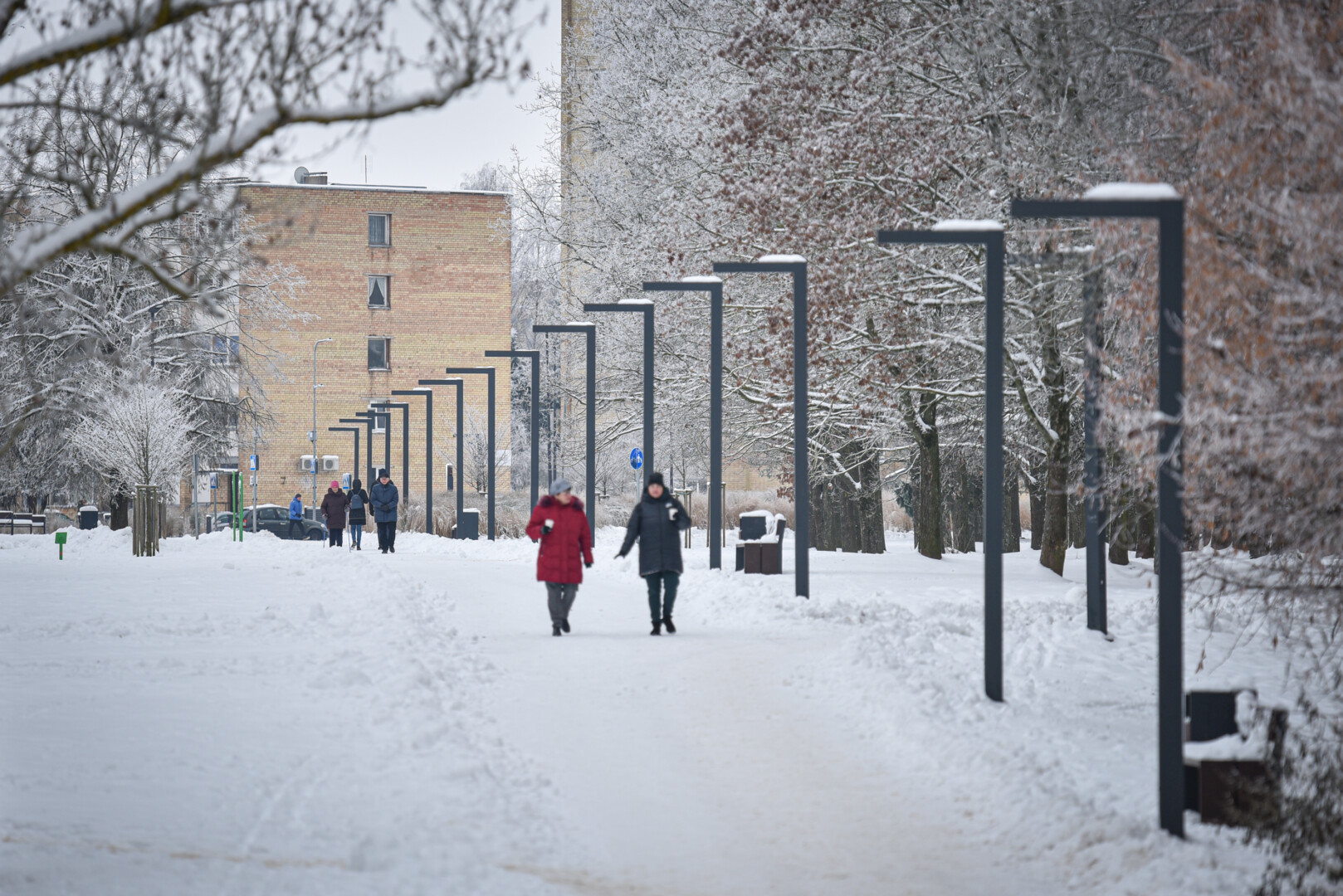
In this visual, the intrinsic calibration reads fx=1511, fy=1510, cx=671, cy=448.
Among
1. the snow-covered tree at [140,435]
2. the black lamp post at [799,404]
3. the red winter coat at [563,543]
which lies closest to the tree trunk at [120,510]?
the snow-covered tree at [140,435]

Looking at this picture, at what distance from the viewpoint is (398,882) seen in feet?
21.0

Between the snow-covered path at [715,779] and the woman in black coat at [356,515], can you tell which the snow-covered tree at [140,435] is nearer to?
the woman in black coat at [356,515]

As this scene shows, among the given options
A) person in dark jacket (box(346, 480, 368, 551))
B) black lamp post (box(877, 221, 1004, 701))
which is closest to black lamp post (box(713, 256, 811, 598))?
black lamp post (box(877, 221, 1004, 701))

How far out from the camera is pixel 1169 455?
812 centimetres

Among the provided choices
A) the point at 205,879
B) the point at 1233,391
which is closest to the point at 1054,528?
the point at 1233,391

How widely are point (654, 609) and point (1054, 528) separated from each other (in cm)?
1244

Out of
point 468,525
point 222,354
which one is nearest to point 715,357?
point 468,525

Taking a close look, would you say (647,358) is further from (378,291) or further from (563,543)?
(378,291)

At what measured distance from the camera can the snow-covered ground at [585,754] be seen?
22.8 feet

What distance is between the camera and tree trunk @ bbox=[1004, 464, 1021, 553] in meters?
36.8

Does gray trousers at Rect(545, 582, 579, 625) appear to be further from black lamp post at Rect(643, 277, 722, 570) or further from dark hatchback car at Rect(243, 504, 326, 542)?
dark hatchback car at Rect(243, 504, 326, 542)

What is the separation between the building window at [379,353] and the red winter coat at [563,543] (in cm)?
6463

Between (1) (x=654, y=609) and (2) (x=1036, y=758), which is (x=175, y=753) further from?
(1) (x=654, y=609)

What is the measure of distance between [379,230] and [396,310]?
13.9ft
